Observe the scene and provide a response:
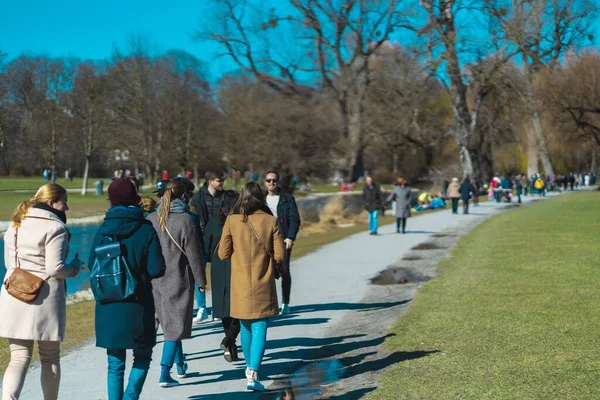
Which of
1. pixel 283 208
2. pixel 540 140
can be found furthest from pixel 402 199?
pixel 540 140

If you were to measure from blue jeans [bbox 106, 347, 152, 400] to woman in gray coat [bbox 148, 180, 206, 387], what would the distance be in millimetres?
1101

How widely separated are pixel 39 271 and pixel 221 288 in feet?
8.24

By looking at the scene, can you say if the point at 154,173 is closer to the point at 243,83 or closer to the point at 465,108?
the point at 243,83

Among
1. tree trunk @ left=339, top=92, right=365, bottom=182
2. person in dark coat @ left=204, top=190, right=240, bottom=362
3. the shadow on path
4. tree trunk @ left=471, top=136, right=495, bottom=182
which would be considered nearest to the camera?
person in dark coat @ left=204, top=190, right=240, bottom=362

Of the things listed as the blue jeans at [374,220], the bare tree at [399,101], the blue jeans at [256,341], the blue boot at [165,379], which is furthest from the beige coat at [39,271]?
the bare tree at [399,101]

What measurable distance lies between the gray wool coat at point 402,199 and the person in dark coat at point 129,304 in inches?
760

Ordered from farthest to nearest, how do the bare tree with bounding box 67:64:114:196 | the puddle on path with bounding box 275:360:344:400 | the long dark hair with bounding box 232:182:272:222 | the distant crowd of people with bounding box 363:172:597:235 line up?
the bare tree with bounding box 67:64:114:196 < the distant crowd of people with bounding box 363:172:597:235 < the long dark hair with bounding box 232:182:272:222 < the puddle on path with bounding box 275:360:344:400

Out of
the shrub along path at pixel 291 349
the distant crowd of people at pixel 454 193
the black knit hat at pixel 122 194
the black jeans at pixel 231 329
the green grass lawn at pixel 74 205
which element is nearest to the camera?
the black knit hat at pixel 122 194

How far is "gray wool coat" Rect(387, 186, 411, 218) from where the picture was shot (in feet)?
81.6

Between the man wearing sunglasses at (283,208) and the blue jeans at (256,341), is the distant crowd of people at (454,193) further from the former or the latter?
the blue jeans at (256,341)

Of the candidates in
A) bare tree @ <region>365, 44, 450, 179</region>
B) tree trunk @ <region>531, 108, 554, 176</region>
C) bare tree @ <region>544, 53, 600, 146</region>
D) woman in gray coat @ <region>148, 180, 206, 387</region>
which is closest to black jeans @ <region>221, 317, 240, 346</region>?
woman in gray coat @ <region>148, 180, 206, 387</region>

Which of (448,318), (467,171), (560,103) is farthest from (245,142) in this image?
(448,318)

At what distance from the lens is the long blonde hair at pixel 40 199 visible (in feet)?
19.1

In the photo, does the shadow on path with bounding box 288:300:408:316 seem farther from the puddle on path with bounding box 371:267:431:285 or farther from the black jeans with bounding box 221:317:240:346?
the black jeans with bounding box 221:317:240:346
